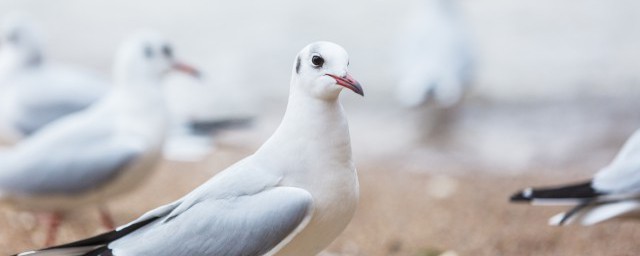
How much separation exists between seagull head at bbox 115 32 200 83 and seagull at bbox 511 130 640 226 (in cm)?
198

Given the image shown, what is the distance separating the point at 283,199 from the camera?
2.91 m

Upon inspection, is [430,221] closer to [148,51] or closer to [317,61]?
[148,51]

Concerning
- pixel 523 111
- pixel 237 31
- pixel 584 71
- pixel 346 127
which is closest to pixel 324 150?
pixel 346 127

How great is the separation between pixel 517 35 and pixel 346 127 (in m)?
8.01

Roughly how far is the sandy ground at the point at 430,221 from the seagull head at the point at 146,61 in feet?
2.30

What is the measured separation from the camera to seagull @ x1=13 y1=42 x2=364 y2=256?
2.93m

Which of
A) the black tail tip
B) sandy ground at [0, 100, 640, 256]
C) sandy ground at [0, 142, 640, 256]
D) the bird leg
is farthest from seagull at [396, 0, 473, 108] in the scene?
the black tail tip

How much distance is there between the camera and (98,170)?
15.1 feet

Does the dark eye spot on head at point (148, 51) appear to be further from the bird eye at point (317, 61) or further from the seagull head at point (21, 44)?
the bird eye at point (317, 61)

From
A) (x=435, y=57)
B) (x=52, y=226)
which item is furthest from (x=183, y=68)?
(x=435, y=57)

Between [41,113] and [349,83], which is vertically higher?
[41,113]

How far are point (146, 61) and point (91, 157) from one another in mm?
627

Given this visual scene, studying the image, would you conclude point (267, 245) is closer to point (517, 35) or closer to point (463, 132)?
point (463, 132)

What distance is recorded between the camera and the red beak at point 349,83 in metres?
2.86
